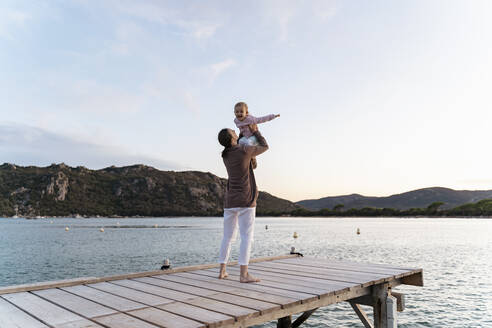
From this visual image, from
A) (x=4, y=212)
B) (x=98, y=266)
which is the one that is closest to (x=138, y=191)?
(x=4, y=212)

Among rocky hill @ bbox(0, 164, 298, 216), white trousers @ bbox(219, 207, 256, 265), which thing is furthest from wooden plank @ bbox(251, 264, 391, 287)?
rocky hill @ bbox(0, 164, 298, 216)

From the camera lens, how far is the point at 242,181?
18.9 feet

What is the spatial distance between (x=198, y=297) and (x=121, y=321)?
1.32 metres

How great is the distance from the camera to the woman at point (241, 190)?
18.5ft

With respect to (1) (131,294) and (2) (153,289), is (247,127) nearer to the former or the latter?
(2) (153,289)

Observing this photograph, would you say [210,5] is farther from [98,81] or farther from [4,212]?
[4,212]

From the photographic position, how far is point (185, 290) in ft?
17.3

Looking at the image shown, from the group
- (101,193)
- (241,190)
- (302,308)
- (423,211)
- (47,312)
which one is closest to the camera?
(47,312)

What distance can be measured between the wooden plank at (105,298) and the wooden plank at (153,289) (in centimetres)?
52

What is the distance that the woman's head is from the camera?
19.0ft

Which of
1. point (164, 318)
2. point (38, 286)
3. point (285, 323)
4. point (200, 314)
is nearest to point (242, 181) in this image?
point (200, 314)

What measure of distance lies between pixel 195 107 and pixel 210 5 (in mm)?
18387

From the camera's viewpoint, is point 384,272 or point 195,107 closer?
point 384,272

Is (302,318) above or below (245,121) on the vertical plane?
below
